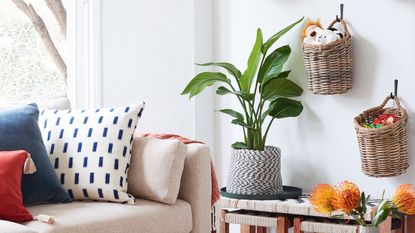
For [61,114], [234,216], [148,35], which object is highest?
[148,35]

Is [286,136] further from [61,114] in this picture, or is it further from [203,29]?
[61,114]

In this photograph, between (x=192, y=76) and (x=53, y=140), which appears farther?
(x=192, y=76)

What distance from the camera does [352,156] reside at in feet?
13.2

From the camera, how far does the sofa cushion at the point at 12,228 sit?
276cm

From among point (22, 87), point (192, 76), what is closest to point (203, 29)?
point (192, 76)

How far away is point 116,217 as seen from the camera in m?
3.13

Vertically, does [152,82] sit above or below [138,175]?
above

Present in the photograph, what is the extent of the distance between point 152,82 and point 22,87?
0.77 metres

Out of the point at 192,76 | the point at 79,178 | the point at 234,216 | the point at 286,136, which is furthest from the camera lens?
the point at 192,76

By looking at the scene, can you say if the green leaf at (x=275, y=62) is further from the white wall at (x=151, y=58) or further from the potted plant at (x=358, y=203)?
the potted plant at (x=358, y=203)

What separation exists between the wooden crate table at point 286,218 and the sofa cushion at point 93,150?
0.77 m

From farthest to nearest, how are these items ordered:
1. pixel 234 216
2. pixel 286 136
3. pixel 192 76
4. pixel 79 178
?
pixel 192 76 → pixel 286 136 → pixel 234 216 → pixel 79 178

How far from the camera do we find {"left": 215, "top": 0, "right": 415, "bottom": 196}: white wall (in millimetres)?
3842

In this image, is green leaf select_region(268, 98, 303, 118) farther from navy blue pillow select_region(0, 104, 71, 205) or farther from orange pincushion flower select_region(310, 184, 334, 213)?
orange pincushion flower select_region(310, 184, 334, 213)
